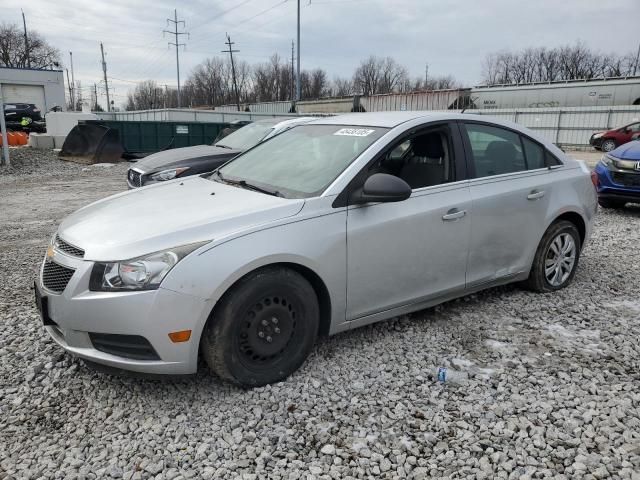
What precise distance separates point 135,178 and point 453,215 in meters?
5.35

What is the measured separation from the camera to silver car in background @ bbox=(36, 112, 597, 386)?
2.70m

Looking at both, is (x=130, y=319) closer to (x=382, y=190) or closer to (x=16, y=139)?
(x=382, y=190)

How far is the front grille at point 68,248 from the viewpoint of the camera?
112 inches

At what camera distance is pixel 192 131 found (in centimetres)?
1936

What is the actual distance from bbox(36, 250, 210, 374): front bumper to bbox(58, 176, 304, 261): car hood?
198mm

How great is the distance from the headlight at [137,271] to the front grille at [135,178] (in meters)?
4.95

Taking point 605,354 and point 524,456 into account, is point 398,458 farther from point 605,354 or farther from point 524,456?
point 605,354

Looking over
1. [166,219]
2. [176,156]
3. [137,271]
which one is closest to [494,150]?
[166,219]

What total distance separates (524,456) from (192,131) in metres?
18.5

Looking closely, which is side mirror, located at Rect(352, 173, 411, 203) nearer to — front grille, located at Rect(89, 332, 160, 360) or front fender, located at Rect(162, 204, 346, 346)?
front fender, located at Rect(162, 204, 346, 346)

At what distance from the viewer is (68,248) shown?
2975mm

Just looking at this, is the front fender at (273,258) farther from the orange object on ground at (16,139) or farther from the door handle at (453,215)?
the orange object on ground at (16,139)

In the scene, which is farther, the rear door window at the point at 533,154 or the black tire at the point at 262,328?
the rear door window at the point at 533,154

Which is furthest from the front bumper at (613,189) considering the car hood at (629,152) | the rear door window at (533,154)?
the rear door window at (533,154)
